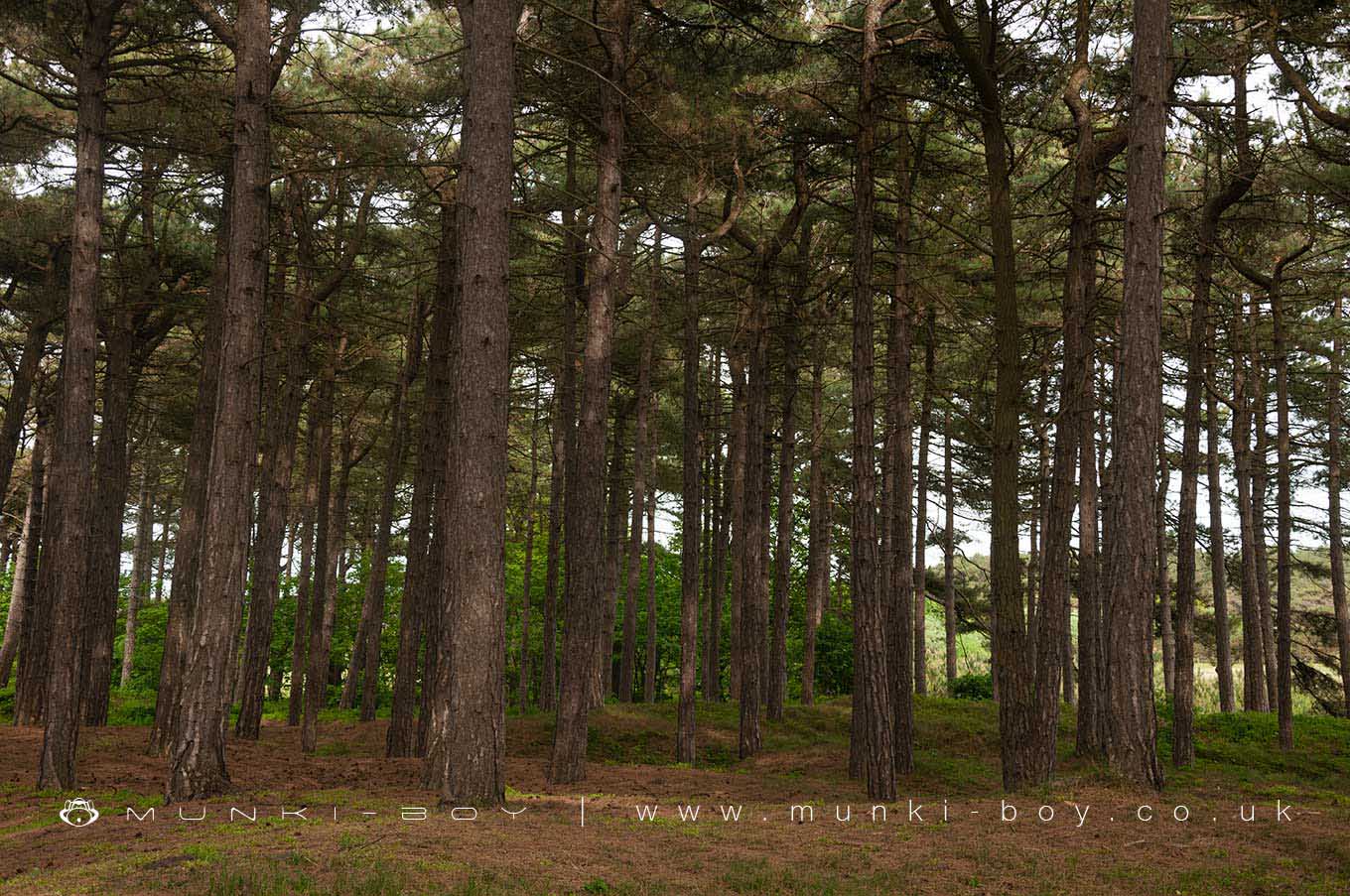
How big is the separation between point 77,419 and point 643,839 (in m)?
8.17

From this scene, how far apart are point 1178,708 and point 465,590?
14.0m

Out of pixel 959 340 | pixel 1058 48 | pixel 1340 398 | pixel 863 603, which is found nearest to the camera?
pixel 863 603

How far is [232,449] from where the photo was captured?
9.79 metres

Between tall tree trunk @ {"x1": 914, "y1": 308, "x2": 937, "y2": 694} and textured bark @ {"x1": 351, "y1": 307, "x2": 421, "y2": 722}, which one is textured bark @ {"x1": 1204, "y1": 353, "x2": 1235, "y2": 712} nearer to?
tall tree trunk @ {"x1": 914, "y1": 308, "x2": 937, "y2": 694}

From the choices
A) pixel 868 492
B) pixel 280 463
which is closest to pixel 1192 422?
pixel 868 492

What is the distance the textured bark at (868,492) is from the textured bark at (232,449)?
706cm

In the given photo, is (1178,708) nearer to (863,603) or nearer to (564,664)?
(863,603)

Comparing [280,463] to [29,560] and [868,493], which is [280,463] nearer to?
[29,560]

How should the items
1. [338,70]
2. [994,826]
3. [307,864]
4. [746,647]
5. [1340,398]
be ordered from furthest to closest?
[1340,398]
[746,647]
[338,70]
[994,826]
[307,864]

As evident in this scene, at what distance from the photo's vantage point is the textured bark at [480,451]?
28.7 ft

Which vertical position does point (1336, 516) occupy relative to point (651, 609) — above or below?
above

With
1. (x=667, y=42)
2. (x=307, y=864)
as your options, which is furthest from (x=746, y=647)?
(x=307, y=864)

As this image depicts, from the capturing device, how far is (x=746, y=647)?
16.1m

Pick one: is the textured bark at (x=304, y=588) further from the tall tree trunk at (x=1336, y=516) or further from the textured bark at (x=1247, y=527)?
the textured bark at (x=1247, y=527)
